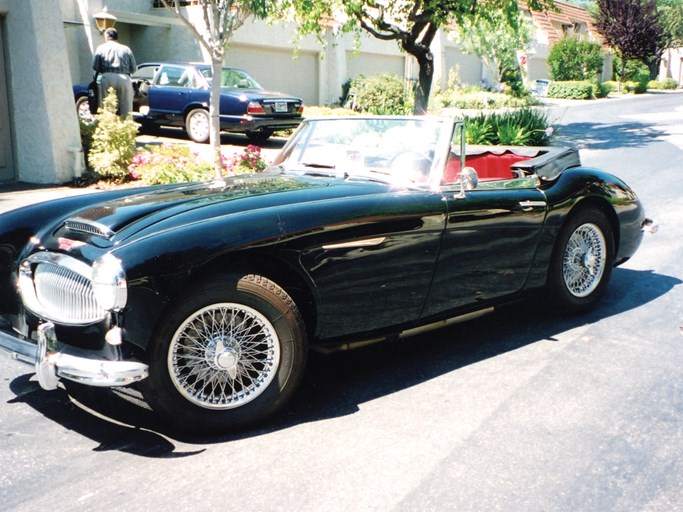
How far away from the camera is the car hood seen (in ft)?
11.0

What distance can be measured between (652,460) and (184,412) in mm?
2053

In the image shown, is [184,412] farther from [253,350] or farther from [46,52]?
[46,52]

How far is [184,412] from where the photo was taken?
322 centimetres

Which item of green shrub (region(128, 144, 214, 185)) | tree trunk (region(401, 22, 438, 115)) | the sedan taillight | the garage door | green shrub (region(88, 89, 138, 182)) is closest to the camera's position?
green shrub (region(128, 144, 214, 185))

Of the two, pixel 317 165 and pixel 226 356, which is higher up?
pixel 317 165

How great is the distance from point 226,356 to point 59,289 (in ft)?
2.68

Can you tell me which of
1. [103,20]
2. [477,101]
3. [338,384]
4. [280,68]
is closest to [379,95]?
[280,68]

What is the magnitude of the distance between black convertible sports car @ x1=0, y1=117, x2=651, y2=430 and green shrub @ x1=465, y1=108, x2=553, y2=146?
27.1 ft

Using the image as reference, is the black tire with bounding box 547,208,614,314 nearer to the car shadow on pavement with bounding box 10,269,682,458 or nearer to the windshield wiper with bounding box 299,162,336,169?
the car shadow on pavement with bounding box 10,269,682,458

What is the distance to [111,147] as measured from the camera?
34.9ft

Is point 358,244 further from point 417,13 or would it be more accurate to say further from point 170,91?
point 170,91

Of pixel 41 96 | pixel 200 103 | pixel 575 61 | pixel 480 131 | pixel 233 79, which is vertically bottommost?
pixel 480 131

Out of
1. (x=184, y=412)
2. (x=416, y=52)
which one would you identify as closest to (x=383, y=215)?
(x=184, y=412)

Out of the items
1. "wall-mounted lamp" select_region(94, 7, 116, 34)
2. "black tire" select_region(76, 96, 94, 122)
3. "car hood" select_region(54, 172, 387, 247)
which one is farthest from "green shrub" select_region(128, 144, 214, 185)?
"wall-mounted lamp" select_region(94, 7, 116, 34)
